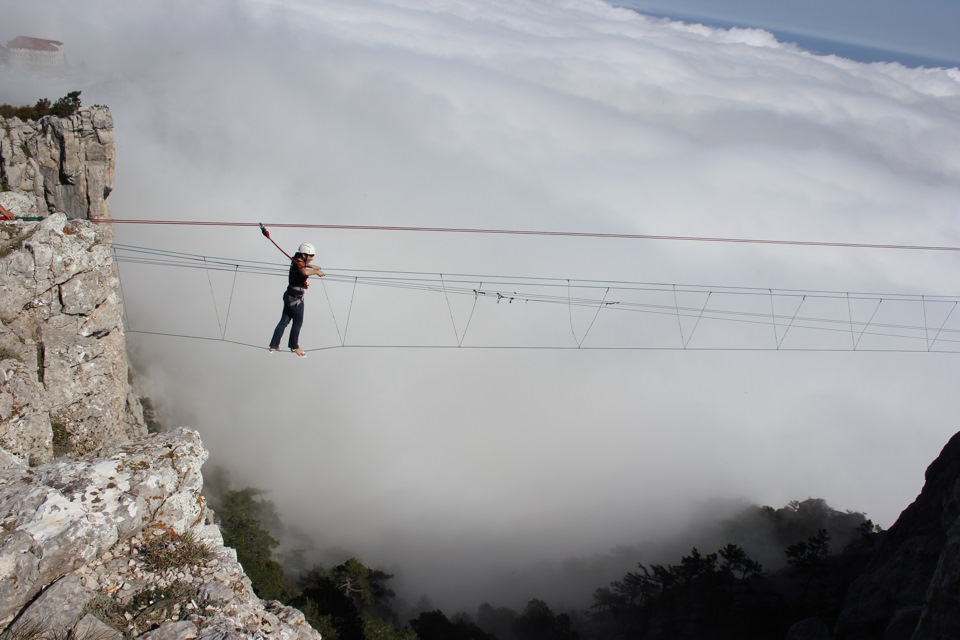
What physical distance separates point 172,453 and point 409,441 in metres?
137

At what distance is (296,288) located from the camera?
18891mm

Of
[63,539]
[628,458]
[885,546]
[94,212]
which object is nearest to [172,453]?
[63,539]

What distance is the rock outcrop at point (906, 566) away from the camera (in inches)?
957

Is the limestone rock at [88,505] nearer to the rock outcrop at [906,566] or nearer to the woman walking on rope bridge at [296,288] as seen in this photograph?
the woman walking on rope bridge at [296,288]

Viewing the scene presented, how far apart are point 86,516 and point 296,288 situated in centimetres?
901

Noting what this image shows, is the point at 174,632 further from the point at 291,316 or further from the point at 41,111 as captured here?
the point at 41,111

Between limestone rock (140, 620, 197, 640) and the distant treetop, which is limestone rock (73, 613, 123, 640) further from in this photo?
the distant treetop

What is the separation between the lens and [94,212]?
159ft

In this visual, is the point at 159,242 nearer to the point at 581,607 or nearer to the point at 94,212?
the point at 94,212

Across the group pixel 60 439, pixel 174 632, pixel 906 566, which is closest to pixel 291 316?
pixel 60 439

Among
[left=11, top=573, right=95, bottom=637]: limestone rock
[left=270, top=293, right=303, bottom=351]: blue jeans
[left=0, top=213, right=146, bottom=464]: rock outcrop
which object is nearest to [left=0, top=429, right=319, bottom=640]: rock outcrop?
[left=11, top=573, right=95, bottom=637]: limestone rock

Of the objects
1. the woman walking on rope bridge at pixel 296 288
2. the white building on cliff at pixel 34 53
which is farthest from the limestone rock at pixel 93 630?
the white building on cliff at pixel 34 53

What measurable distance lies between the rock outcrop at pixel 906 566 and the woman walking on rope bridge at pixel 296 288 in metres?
23.8

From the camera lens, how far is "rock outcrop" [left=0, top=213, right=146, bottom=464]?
18.6 metres
